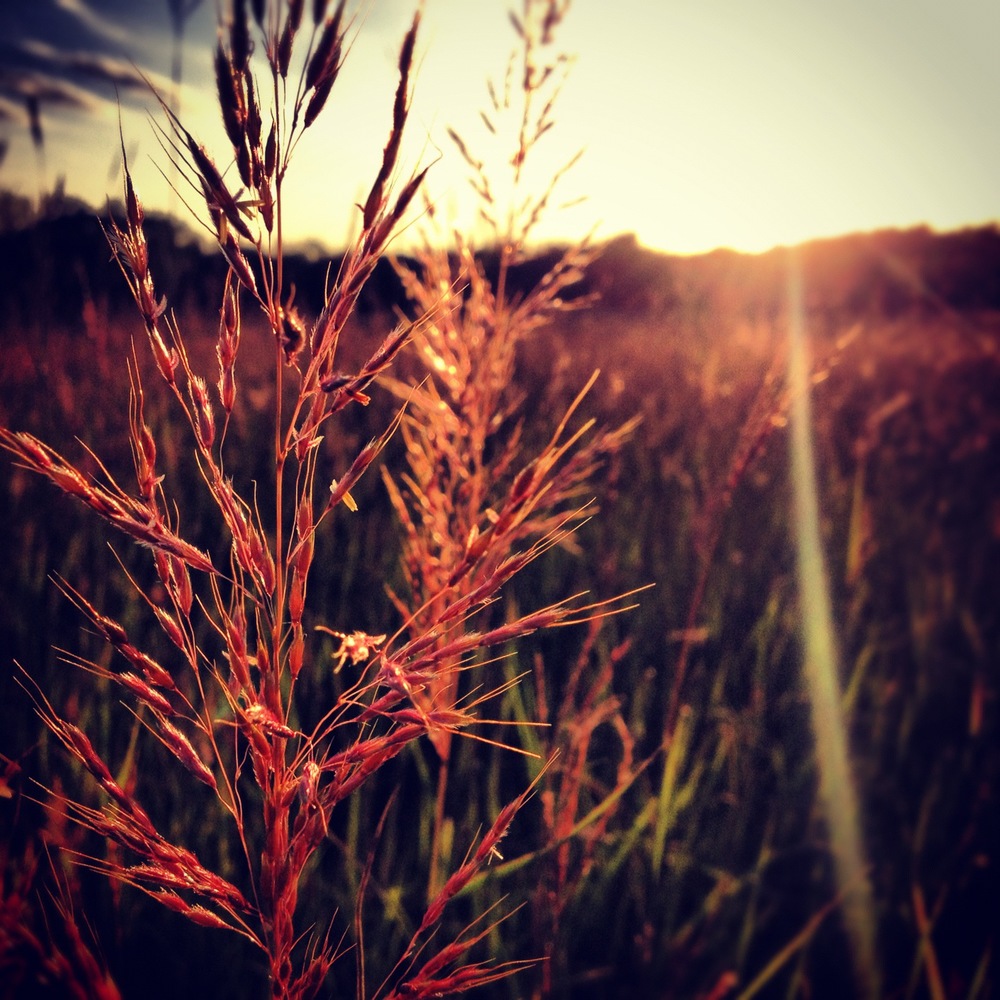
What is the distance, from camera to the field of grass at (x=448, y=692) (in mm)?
531

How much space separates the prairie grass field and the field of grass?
14 millimetres

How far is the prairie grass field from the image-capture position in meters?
1.23

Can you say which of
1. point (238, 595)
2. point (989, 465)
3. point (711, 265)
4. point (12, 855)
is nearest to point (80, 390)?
point (12, 855)

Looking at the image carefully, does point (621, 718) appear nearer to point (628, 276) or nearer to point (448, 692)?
point (448, 692)

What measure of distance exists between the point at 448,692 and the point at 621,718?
A: 734 millimetres

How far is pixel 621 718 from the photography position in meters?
1.83

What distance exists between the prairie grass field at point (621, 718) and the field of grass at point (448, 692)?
0.01 m

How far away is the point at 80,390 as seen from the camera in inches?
110

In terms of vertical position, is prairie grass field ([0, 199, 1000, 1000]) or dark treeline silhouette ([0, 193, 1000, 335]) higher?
dark treeline silhouette ([0, 193, 1000, 335])

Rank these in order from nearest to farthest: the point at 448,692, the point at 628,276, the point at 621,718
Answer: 1. the point at 448,692
2. the point at 621,718
3. the point at 628,276

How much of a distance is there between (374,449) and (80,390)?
9.45ft

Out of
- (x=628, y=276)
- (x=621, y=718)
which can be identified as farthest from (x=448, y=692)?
(x=628, y=276)

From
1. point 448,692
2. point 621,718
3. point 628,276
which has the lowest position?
point 621,718

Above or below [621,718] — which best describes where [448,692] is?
above
